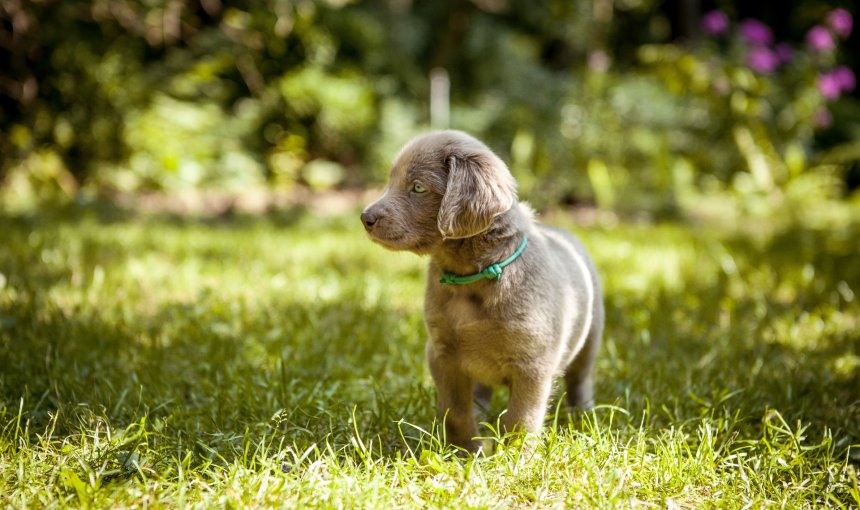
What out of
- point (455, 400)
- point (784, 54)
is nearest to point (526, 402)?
point (455, 400)

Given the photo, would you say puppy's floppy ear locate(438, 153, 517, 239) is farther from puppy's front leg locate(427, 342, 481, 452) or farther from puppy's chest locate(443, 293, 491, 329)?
puppy's front leg locate(427, 342, 481, 452)

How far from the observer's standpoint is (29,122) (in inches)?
313

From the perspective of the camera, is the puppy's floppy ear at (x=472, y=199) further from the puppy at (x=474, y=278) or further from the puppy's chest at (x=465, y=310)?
the puppy's chest at (x=465, y=310)

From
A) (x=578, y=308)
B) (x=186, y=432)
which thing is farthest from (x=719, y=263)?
(x=186, y=432)

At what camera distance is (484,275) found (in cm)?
236

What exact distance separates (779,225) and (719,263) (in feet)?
8.12

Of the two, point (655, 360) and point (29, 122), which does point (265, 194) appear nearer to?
point (29, 122)

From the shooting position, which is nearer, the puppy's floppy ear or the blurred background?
the puppy's floppy ear

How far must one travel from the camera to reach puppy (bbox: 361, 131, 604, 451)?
2310mm

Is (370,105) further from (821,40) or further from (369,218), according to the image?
(821,40)

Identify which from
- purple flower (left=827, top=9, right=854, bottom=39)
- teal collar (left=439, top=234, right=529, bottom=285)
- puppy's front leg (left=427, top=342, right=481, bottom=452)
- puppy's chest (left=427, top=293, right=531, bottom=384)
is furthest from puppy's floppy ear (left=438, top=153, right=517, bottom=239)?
purple flower (left=827, top=9, right=854, bottom=39)

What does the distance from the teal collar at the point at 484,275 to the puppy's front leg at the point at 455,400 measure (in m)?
0.28

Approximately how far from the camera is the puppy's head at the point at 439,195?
226 centimetres

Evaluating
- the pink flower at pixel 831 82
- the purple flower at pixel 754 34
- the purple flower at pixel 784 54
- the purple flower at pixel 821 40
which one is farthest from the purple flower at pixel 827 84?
the purple flower at pixel 754 34
